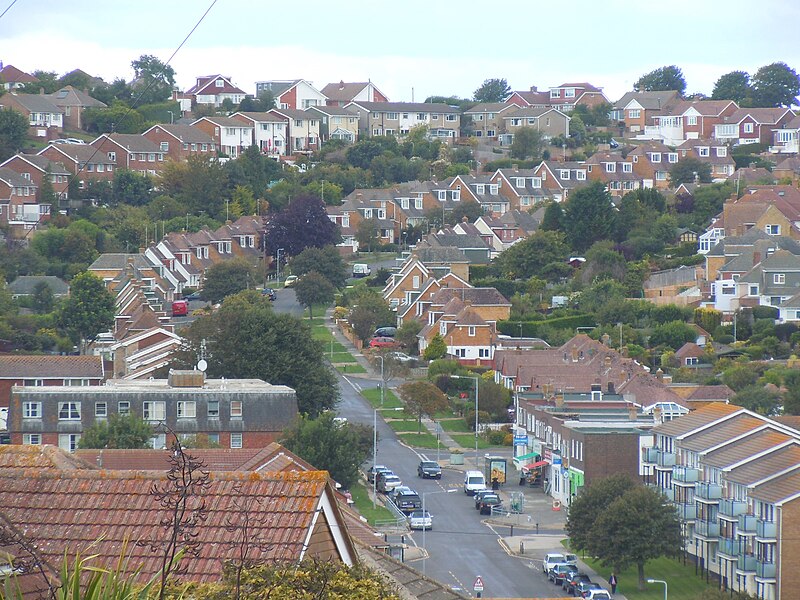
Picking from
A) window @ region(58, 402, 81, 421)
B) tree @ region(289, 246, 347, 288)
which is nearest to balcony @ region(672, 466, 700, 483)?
window @ region(58, 402, 81, 421)

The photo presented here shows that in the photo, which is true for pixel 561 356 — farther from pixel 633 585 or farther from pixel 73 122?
pixel 73 122

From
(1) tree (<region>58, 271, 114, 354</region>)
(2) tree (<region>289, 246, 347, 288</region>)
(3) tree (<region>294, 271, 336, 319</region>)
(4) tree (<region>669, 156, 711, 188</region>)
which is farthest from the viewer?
(4) tree (<region>669, 156, 711, 188</region>)

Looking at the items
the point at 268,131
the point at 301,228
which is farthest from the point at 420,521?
the point at 268,131

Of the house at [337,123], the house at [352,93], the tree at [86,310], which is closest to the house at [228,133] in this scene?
the house at [337,123]

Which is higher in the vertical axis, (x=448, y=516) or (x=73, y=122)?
(x=73, y=122)

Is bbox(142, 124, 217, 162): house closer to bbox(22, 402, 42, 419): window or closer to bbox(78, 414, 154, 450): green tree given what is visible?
bbox(22, 402, 42, 419): window

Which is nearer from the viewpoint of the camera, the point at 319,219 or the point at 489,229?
the point at 319,219

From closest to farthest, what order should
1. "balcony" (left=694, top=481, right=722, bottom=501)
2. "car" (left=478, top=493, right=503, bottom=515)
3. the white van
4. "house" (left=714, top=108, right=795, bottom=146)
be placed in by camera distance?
1. "balcony" (left=694, top=481, right=722, bottom=501)
2. "car" (left=478, top=493, right=503, bottom=515)
3. the white van
4. "house" (left=714, top=108, right=795, bottom=146)

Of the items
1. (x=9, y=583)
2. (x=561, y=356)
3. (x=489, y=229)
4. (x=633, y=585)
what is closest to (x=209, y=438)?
(x=633, y=585)
